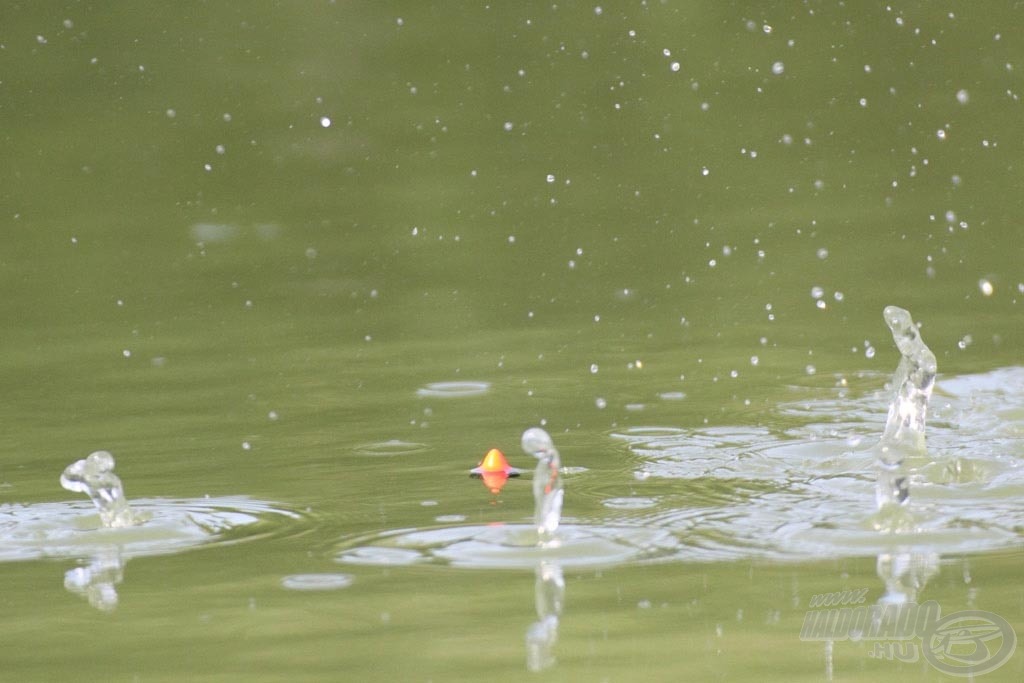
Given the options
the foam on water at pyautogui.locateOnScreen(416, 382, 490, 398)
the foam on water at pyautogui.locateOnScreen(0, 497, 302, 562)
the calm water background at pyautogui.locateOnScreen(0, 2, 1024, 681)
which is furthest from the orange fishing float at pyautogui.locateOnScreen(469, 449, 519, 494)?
the foam on water at pyautogui.locateOnScreen(416, 382, 490, 398)

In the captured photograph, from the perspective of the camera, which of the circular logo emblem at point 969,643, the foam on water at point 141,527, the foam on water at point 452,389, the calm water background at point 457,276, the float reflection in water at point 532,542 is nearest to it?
the circular logo emblem at point 969,643

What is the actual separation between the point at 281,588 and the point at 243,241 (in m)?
5.95

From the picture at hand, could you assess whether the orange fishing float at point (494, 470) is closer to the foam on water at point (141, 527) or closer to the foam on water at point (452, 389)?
the foam on water at point (141, 527)

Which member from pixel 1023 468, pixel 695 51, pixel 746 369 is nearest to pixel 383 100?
pixel 695 51

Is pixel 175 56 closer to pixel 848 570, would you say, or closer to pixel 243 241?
pixel 243 241

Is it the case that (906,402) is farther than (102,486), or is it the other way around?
(906,402)

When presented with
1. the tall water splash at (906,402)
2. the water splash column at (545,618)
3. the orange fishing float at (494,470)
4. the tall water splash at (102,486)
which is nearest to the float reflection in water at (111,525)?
the tall water splash at (102,486)

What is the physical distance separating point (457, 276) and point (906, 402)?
12.9ft

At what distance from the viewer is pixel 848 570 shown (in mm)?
3242

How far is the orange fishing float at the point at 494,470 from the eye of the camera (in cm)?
432

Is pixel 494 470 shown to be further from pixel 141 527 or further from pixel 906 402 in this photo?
pixel 906 402

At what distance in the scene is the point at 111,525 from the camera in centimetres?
388
